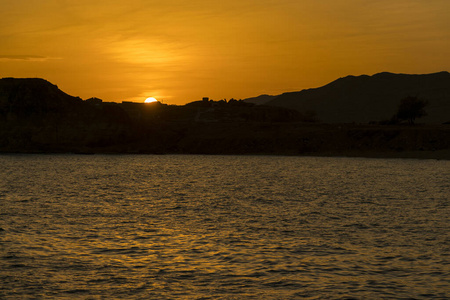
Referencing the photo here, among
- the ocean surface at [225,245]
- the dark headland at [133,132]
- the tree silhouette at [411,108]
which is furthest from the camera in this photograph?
the tree silhouette at [411,108]

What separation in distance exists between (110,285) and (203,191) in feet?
107

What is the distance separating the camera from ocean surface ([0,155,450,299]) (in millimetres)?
19016

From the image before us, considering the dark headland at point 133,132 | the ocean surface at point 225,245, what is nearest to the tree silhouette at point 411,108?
the dark headland at point 133,132

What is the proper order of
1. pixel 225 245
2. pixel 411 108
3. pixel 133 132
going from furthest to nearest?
1. pixel 411 108
2. pixel 133 132
3. pixel 225 245

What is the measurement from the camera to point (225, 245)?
25641 millimetres

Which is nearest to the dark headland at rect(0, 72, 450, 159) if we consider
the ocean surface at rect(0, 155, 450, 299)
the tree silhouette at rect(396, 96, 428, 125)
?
the tree silhouette at rect(396, 96, 428, 125)

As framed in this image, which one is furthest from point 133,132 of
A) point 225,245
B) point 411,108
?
point 225,245

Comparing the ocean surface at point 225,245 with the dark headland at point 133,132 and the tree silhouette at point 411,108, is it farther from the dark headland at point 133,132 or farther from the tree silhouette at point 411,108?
the tree silhouette at point 411,108

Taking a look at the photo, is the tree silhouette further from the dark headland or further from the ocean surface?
the ocean surface

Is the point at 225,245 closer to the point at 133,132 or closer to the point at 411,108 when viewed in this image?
the point at 133,132

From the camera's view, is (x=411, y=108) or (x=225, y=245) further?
(x=411, y=108)

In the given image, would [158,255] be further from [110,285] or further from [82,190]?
[82,190]

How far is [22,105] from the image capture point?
Answer: 151500mm

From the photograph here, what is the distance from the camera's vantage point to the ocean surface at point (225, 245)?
19016 millimetres
